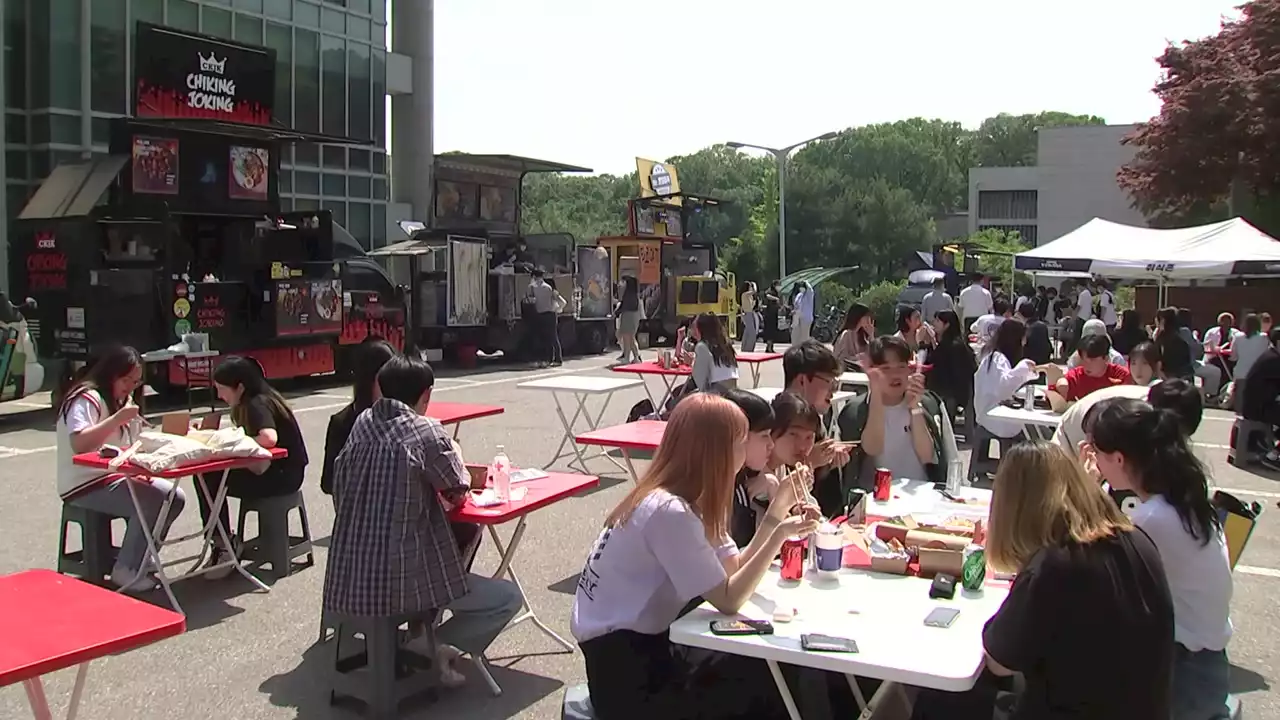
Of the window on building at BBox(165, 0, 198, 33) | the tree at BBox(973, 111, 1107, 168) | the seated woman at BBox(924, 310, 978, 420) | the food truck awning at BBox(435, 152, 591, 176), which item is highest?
the tree at BBox(973, 111, 1107, 168)

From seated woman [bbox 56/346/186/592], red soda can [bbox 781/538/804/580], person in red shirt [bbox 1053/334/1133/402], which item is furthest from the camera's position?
person in red shirt [bbox 1053/334/1133/402]

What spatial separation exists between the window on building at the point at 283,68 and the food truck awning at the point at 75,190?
10999 mm

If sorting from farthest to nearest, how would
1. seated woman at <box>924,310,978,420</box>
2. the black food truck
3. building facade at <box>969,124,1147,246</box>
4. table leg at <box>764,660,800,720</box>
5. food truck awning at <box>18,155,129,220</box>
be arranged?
building facade at <box>969,124,1147,246</box>
food truck awning at <box>18,155,129,220</box>
the black food truck
seated woman at <box>924,310,978,420</box>
table leg at <box>764,660,800,720</box>

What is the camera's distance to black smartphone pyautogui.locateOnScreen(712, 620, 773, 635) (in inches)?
122

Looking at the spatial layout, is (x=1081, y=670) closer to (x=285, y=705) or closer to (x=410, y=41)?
(x=285, y=705)

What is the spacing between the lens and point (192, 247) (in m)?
16.2

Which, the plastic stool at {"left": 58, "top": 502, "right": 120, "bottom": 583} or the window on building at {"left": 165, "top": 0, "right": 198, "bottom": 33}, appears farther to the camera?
the window on building at {"left": 165, "top": 0, "right": 198, "bottom": 33}

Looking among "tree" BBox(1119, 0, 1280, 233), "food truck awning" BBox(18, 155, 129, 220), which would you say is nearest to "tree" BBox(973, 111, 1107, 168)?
"tree" BBox(1119, 0, 1280, 233)

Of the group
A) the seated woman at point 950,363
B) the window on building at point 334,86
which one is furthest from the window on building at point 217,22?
the seated woman at point 950,363

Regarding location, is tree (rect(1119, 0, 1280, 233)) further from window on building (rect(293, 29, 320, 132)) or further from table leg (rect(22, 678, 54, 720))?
→ table leg (rect(22, 678, 54, 720))

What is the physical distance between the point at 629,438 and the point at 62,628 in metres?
4.07

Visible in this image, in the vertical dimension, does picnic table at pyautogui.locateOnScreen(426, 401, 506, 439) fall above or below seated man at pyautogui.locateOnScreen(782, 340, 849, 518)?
below

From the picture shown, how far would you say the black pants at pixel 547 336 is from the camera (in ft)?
65.3

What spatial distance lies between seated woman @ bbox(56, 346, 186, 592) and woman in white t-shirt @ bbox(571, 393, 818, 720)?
11.8 ft
